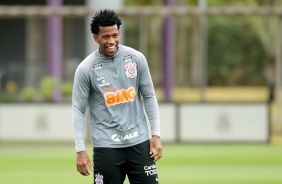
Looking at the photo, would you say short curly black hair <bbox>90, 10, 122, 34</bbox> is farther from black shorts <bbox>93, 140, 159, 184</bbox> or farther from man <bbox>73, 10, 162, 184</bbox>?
black shorts <bbox>93, 140, 159, 184</bbox>

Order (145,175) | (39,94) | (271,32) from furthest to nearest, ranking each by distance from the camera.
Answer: (271,32)
(39,94)
(145,175)

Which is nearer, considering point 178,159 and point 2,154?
point 178,159

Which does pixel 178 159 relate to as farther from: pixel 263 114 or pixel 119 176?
pixel 119 176

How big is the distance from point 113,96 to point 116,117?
188 mm

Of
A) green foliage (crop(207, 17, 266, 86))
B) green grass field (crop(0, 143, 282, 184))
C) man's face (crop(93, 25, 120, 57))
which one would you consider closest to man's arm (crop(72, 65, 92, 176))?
man's face (crop(93, 25, 120, 57))

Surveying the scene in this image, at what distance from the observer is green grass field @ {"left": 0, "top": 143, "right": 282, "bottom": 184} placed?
16391 mm

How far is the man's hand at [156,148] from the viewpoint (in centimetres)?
877

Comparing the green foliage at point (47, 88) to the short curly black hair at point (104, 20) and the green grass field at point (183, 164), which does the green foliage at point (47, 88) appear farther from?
the short curly black hair at point (104, 20)

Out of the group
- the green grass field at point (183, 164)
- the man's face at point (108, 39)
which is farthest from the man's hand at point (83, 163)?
the green grass field at point (183, 164)

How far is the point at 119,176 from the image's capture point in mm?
8805

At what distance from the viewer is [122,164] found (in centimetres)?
879

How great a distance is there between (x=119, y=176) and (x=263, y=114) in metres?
16.6

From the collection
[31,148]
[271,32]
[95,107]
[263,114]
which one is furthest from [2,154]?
[271,32]

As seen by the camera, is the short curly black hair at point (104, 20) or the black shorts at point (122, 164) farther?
the black shorts at point (122, 164)
